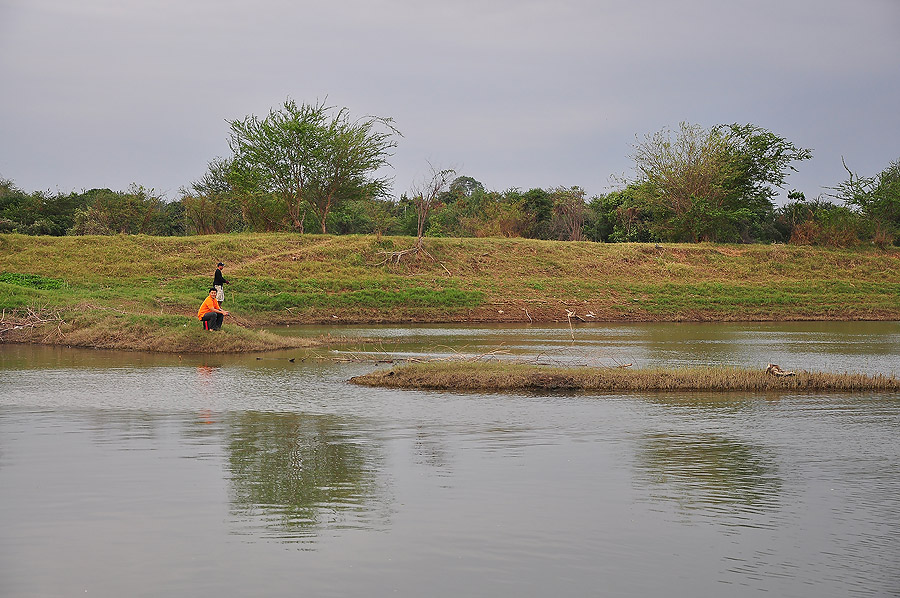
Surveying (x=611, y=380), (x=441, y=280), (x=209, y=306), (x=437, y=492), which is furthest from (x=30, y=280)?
(x=437, y=492)

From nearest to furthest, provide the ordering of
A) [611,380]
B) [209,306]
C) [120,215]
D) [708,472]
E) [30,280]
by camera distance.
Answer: [708,472]
[611,380]
[209,306]
[30,280]
[120,215]

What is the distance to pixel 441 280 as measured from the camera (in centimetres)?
3878

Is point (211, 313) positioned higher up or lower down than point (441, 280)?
lower down

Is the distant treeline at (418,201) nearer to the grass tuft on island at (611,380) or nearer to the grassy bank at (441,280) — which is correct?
the grassy bank at (441,280)

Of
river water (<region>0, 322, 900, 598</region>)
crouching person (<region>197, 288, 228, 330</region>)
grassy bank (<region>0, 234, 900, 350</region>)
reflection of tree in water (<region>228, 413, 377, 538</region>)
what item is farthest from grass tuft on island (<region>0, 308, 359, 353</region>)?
reflection of tree in water (<region>228, 413, 377, 538</region>)

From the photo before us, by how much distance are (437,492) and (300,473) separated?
1683 millimetres

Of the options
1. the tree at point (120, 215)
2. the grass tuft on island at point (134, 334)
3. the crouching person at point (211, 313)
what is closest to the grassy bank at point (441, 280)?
the grass tuft on island at point (134, 334)

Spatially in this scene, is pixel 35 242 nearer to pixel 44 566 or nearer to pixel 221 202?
pixel 221 202

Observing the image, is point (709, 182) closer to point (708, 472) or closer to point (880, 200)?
point (880, 200)

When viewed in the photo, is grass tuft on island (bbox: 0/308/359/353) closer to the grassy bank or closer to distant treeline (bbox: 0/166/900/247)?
the grassy bank

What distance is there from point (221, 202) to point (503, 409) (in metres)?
48.7

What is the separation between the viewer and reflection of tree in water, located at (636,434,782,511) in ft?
29.6

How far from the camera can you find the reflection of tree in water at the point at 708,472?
902 cm

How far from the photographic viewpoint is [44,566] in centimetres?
703
